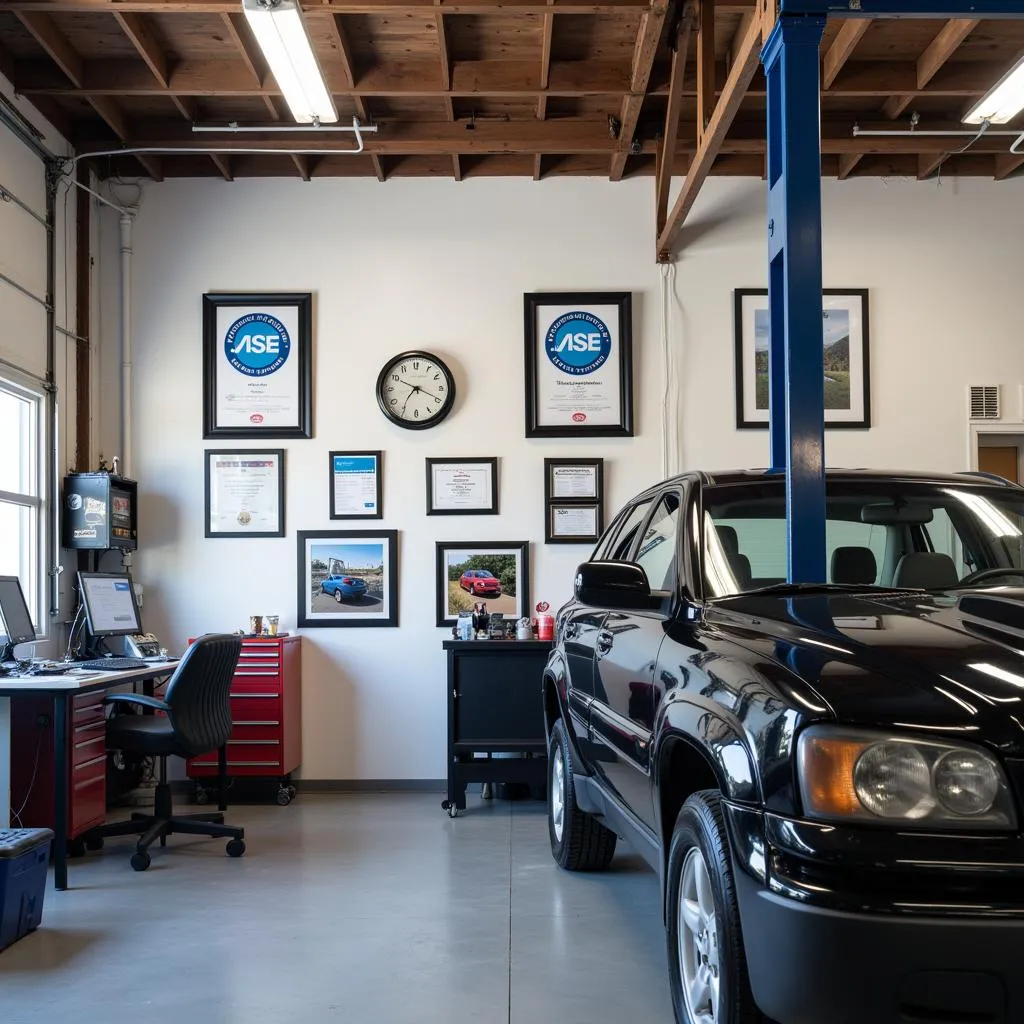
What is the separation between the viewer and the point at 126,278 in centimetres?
685

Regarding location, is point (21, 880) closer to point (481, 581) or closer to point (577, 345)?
point (481, 581)

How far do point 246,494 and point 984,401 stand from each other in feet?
15.6

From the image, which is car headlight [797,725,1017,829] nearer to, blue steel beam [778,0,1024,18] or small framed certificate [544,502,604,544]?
blue steel beam [778,0,1024,18]

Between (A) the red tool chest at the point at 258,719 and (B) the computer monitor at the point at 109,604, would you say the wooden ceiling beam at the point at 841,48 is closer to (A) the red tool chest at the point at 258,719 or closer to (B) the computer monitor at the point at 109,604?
(A) the red tool chest at the point at 258,719

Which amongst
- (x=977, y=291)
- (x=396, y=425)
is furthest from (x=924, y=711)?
(x=977, y=291)

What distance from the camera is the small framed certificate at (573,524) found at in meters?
6.75

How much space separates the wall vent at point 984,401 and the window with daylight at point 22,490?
5.69 m

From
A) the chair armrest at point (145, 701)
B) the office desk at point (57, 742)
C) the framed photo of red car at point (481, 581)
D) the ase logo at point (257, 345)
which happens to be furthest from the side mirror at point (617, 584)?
the ase logo at point (257, 345)

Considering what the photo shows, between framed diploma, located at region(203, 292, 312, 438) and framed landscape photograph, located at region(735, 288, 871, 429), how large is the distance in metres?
2.76

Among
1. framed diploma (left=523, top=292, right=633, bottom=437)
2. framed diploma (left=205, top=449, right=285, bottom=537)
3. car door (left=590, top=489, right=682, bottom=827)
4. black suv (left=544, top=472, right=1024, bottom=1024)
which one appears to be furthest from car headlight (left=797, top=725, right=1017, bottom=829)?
framed diploma (left=205, top=449, right=285, bottom=537)

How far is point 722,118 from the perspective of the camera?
191 inches

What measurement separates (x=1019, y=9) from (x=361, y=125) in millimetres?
3863

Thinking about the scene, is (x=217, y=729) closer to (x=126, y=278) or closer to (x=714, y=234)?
(x=126, y=278)

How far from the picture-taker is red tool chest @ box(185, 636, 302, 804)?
625cm
